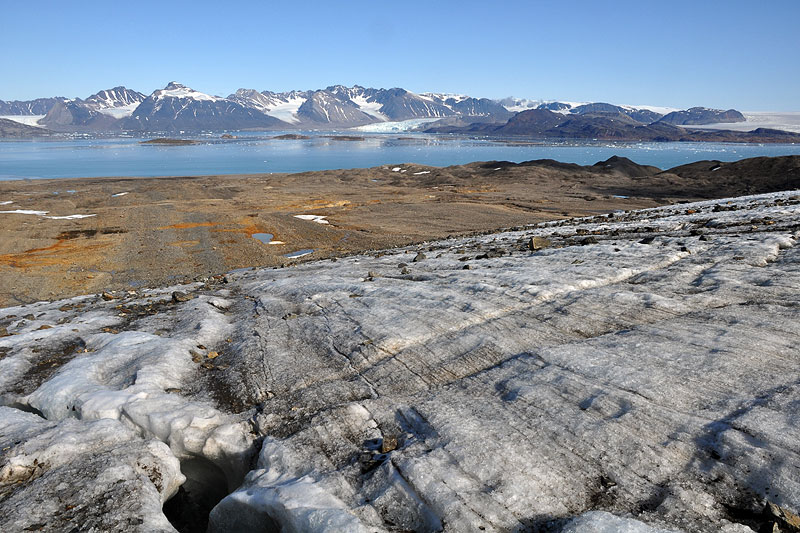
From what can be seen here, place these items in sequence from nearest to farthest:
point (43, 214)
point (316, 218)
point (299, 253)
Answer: point (299, 253) < point (316, 218) < point (43, 214)

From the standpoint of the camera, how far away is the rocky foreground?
6465mm

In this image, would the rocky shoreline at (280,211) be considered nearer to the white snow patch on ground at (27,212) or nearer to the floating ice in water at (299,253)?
the floating ice in water at (299,253)

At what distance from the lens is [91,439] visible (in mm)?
8297

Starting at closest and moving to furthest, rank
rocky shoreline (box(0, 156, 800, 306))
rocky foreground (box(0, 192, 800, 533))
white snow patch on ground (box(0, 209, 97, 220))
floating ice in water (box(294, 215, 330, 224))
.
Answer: rocky foreground (box(0, 192, 800, 533)) → rocky shoreline (box(0, 156, 800, 306)) → floating ice in water (box(294, 215, 330, 224)) → white snow patch on ground (box(0, 209, 97, 220))

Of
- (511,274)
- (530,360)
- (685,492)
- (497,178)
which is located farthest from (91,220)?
(497,178)

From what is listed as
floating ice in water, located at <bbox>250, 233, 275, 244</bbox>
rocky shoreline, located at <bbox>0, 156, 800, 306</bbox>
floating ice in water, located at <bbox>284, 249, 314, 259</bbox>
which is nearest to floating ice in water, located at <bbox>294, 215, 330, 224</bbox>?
rocky shoreline, located at <bbox>0, 156, 800, 306</bbox>

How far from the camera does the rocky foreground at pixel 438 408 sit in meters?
6.46

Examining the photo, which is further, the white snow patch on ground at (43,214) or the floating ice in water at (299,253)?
the white snow patch on ground at (43,214)

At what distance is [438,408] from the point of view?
857 centimetres

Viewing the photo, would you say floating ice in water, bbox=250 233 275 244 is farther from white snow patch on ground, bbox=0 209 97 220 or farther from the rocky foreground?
the rocky foreground

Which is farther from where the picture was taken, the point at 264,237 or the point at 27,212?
the point at 27,212

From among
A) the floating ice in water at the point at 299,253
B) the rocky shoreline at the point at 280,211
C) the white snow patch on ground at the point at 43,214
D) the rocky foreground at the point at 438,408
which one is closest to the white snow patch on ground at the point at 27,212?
the white snow patch on ground at the point at 43,214

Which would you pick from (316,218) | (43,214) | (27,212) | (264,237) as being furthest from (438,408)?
(27,212)

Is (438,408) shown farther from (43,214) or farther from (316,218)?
(43,214)
